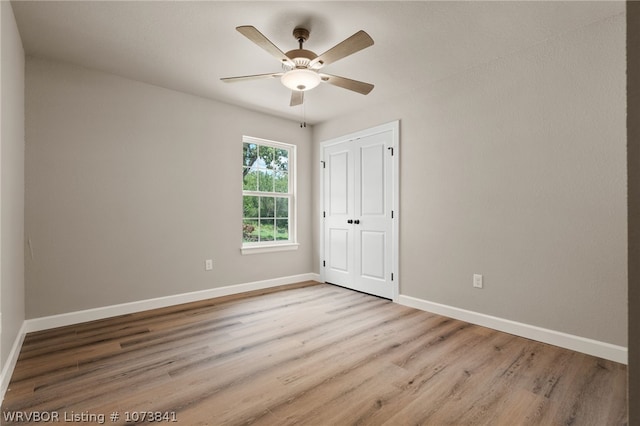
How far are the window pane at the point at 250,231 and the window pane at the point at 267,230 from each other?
0.26 ft

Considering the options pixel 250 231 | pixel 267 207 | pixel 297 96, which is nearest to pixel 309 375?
pixel 297 96

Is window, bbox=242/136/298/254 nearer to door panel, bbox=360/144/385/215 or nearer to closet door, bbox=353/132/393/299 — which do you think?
closet door, bbox=353/132/393/299

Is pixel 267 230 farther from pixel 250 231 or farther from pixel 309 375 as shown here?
pixel 309 375

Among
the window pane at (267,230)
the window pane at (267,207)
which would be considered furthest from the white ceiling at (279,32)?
the window pane at (267,230)

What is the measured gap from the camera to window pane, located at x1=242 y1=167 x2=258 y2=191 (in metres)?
4.28

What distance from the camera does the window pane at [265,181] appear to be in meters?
4.45

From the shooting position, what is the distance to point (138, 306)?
10.9ft

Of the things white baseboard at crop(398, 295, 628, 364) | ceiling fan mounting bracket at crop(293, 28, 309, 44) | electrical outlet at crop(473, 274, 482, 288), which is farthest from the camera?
electrical outlet at crop(473, 274, 482, 288)

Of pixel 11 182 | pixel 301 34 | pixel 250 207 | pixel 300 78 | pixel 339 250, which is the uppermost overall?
pixel 301 34

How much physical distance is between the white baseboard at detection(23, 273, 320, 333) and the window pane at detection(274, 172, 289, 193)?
1.33 m

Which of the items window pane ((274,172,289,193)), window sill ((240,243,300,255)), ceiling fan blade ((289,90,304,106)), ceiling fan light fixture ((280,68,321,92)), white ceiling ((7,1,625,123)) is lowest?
window sill ((240,243,300,255))

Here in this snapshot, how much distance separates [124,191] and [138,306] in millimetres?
1243

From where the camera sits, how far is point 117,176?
10.5 feet
